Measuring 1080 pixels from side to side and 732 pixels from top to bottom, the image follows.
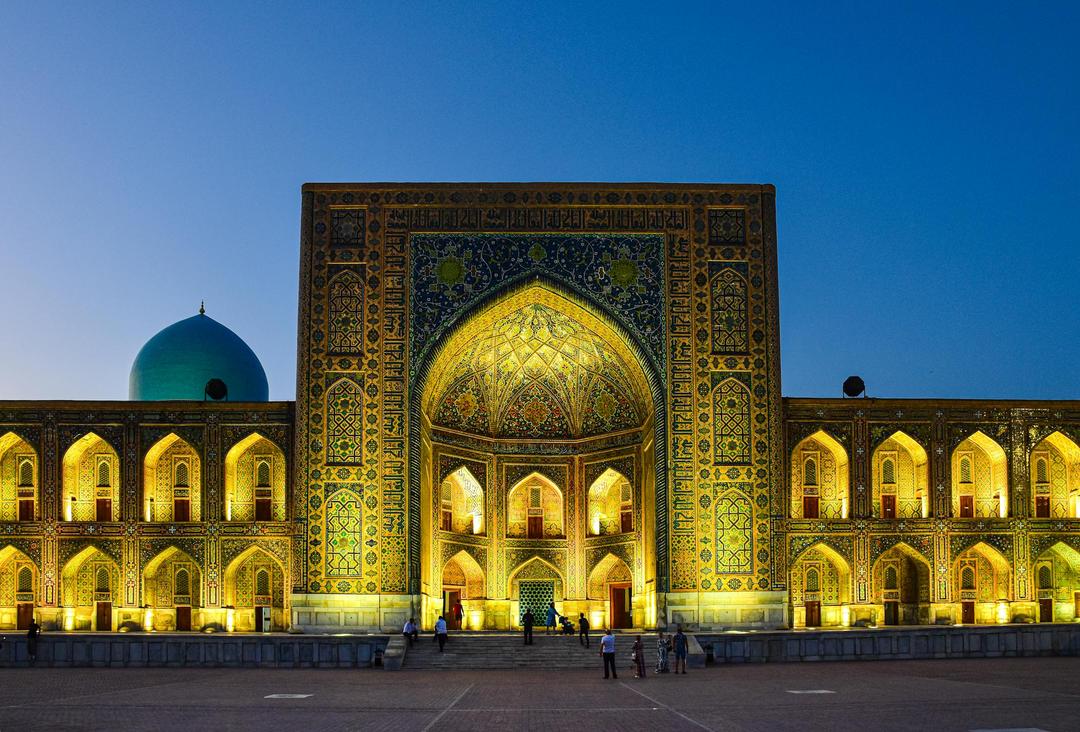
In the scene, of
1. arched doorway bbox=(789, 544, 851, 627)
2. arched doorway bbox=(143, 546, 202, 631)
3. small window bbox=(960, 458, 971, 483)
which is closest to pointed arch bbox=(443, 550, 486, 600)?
arched doorway bbox=(143, 546, 202, 631)

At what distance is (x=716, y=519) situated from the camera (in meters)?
22.0

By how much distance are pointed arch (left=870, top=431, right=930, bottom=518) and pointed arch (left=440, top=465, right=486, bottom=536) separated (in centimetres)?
780

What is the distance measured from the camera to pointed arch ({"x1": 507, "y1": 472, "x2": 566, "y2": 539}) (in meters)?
25.5

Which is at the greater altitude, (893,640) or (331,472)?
(331,472)

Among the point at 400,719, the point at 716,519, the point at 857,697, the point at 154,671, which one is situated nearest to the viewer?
the point at 400,719

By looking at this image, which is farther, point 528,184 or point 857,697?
point 528,184

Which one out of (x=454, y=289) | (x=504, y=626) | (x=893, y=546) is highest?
(x=454, y=289)

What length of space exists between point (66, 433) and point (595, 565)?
10.5 m

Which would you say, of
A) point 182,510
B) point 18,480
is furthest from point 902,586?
point 18,480

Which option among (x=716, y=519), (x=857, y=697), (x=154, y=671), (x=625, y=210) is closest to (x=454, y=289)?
(x=625, y=210)

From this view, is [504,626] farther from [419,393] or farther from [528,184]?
[528,184]

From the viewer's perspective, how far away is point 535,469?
25609 mm

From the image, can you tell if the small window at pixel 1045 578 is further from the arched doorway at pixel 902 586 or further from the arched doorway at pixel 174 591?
the arched doorway at pixel 174 591

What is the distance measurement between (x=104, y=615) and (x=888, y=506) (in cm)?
1482
